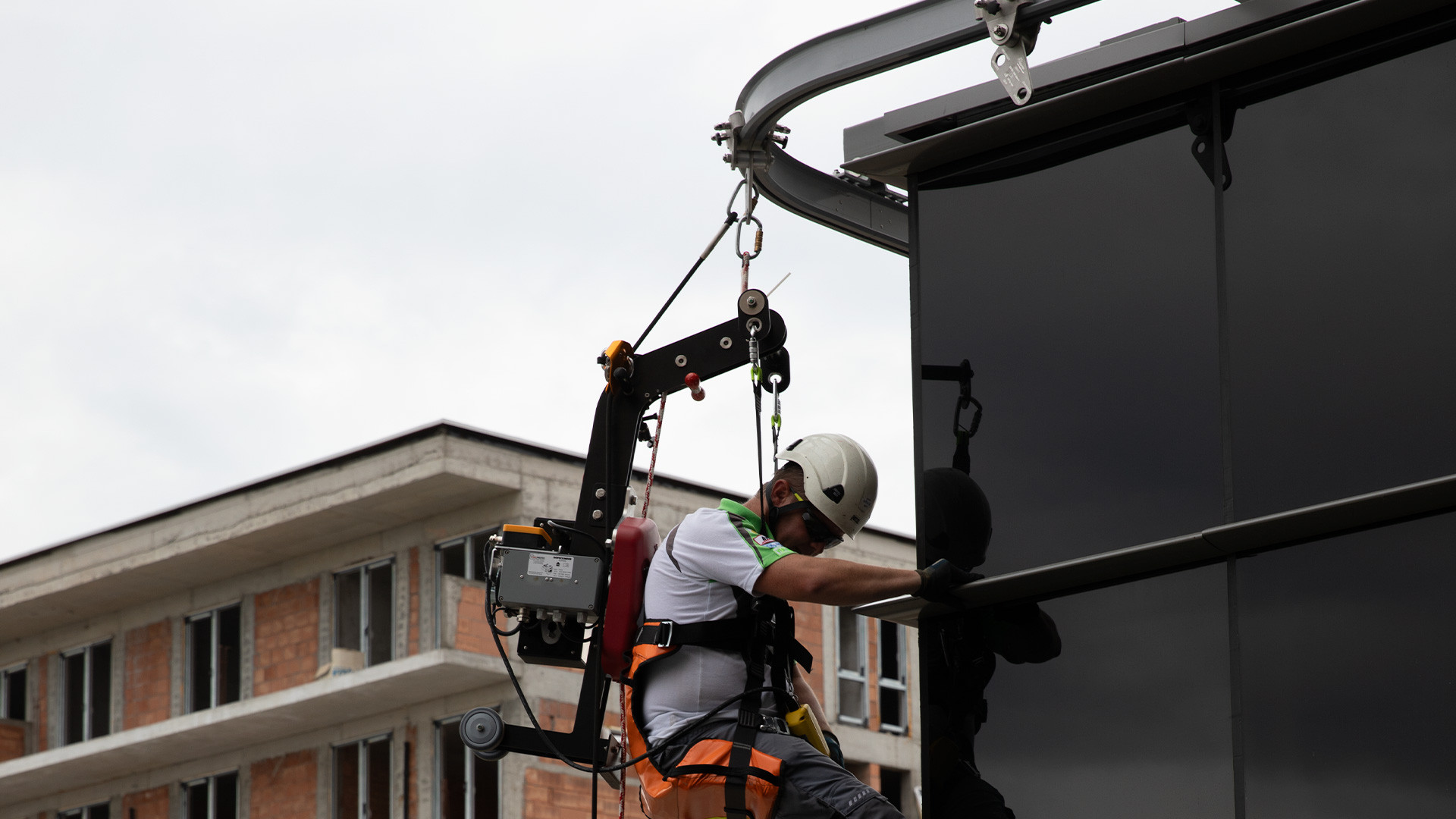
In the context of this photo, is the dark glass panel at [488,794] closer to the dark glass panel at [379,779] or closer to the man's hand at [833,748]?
the dark glass panel at [379,779]

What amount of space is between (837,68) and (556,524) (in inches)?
90.5

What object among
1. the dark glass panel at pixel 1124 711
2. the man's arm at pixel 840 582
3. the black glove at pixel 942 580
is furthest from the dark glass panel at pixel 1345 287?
the man's arm at pixel 840 582

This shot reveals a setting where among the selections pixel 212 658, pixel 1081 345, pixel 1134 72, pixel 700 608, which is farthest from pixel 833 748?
pixel 212 658

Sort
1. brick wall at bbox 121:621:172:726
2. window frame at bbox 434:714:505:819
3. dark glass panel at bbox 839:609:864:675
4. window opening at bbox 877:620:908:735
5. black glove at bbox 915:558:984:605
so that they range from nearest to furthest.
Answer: black glove at bbox 915:558:984:605, window frame at bbox 434:714:505:819, brick wall at bbox 121:621:172:726, dark glass panel at bbox 839:609:864:675, window opening at bbox 877:620:908:735

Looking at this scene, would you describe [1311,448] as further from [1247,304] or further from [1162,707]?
[1162,707]

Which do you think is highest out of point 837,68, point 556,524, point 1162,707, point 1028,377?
point 837,68

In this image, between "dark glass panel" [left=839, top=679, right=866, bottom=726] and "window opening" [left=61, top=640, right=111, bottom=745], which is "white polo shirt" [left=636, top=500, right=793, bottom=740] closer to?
"dark glass panel" [left=839, top=679, right=866, bottom=726]

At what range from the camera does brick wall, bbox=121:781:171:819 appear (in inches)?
1302

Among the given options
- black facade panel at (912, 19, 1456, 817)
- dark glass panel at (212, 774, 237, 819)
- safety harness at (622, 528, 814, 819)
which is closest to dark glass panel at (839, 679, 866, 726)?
dark glass panel at (212, 774, 237, 819)

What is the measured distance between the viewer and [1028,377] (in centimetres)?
739

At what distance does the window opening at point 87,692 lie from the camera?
114ft

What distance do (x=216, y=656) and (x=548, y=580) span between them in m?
25.6

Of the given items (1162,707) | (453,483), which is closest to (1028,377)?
(1162,707)

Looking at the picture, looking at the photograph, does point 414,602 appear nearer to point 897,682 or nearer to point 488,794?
point 488,794
